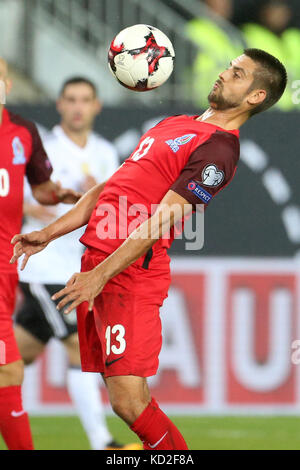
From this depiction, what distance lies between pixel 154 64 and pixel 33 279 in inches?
75.6

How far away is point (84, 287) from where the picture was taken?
4090 millimetres

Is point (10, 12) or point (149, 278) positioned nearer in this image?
point (149, 278)

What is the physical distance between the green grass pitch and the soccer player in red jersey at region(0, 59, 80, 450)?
106 cm

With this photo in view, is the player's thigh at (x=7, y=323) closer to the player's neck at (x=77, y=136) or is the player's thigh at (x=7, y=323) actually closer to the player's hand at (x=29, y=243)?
the player's hand at (x=29, y=243)

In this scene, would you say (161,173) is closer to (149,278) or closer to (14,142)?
(149,278)

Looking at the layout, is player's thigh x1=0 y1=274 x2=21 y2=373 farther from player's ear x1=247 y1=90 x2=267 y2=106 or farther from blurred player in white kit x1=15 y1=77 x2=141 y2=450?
player's ear x1=247 y1=90 x2=267 y2=106

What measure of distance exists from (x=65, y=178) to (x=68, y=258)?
0.52 m

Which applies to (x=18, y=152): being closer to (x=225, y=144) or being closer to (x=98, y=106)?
(x=225, y=144)

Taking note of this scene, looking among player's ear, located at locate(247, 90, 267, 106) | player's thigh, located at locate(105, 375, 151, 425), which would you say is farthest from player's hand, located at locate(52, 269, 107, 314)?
player's ear, located at locate(247, 90, 267, 106)

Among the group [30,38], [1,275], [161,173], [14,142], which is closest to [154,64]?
[161,173]

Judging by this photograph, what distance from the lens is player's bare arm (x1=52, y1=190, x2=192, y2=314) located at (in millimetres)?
4090

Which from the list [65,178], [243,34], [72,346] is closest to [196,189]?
[72,346]

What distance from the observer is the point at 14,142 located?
5.18 m

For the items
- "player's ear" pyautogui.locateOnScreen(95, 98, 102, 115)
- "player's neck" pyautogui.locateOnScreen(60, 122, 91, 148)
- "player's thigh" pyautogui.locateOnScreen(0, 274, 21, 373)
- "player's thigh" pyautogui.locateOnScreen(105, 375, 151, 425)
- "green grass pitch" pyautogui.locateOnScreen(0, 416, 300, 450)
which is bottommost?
"green grass pitch" pyautogui.locateOnScreen(0, 416, 300, 450)
